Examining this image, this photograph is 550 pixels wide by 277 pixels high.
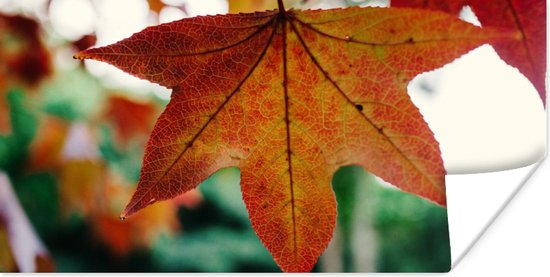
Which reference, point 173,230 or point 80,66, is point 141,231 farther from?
point 80,66

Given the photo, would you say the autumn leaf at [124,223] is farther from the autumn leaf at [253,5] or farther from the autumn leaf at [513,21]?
the autumn leaf at [513,21]

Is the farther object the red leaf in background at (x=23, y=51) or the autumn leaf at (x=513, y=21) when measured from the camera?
the red leaf in background at (x=23, y=51)

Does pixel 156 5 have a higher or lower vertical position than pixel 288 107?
higher

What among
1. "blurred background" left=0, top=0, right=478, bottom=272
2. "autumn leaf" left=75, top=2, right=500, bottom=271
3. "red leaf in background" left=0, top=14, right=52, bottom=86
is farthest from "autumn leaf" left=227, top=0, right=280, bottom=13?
"red leaf in background" left=0, top=14, right=52, bottom=86

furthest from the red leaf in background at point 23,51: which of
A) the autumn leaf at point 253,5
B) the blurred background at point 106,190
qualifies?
the autumn leaf at point 253,5

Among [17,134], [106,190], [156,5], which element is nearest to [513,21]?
[156,5]

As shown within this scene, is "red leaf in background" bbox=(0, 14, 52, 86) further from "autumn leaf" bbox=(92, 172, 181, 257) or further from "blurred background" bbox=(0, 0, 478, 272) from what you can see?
"autumn leaf" bbox=(92, 172, 181, 257)

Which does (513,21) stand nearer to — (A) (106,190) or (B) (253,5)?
(B) (253,5)
